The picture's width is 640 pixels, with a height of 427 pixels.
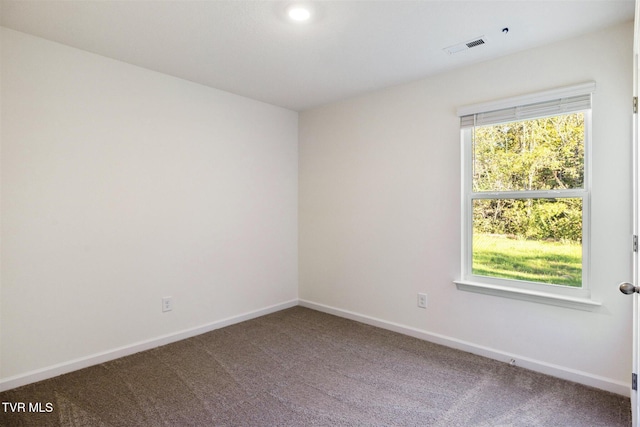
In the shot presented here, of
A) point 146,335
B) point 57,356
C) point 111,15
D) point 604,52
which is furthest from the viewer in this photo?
point 146,335

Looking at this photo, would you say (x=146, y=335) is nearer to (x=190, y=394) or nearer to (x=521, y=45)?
(x=190, y=394)

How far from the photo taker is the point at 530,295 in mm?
2650

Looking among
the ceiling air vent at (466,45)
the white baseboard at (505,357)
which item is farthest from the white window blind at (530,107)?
the white baseboard at (505,357)

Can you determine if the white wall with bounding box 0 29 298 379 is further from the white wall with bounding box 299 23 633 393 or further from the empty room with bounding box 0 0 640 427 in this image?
the white wall with bounding box 299 23 633 393

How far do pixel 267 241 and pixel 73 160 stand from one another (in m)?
2.03

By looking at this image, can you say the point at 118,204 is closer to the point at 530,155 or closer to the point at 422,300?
the point at 422,300

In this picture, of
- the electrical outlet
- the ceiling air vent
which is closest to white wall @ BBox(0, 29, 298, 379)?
the electrical outlet

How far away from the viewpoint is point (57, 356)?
257 cm

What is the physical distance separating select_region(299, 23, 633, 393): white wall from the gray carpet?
27 centimetres

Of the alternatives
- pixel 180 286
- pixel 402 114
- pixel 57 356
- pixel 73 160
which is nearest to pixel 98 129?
pixel 73 160

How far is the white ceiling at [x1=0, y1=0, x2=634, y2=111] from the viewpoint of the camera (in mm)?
2105

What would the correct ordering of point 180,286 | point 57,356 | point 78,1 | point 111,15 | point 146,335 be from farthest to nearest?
point 180,286 < point 146,335 < point 57,356 < point 111,15 < point 78,1

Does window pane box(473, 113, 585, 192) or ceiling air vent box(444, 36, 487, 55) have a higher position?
ceiling air vent box(444, 36, 487, 55)

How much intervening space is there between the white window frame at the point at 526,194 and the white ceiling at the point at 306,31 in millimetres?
396
